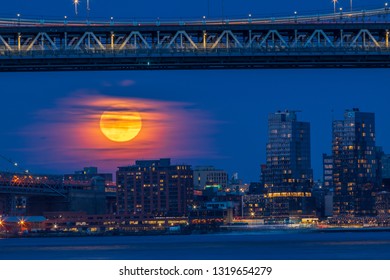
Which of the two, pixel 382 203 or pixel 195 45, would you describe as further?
pixel 382 203

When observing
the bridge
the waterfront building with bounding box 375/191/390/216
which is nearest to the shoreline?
the waterfront building with bounding box 375/191/390/216

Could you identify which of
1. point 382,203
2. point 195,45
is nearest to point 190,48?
point 195,45

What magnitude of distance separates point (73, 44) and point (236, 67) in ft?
27.6

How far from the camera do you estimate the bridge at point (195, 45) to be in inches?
2317

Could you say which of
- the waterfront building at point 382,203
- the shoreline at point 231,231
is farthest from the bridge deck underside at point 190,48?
the waterfront building at point 382,203

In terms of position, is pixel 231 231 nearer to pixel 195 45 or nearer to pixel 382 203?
pixel 382 203

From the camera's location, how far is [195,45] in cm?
6012

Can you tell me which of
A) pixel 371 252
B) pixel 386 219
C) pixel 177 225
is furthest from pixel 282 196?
pixel 371 252

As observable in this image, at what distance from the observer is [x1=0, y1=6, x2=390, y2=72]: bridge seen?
193ft

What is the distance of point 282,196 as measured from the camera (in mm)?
163375

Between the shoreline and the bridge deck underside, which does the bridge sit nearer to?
the bridge deck underside

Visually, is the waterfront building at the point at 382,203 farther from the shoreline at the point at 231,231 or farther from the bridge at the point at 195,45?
the bridge at the point at 195,45
